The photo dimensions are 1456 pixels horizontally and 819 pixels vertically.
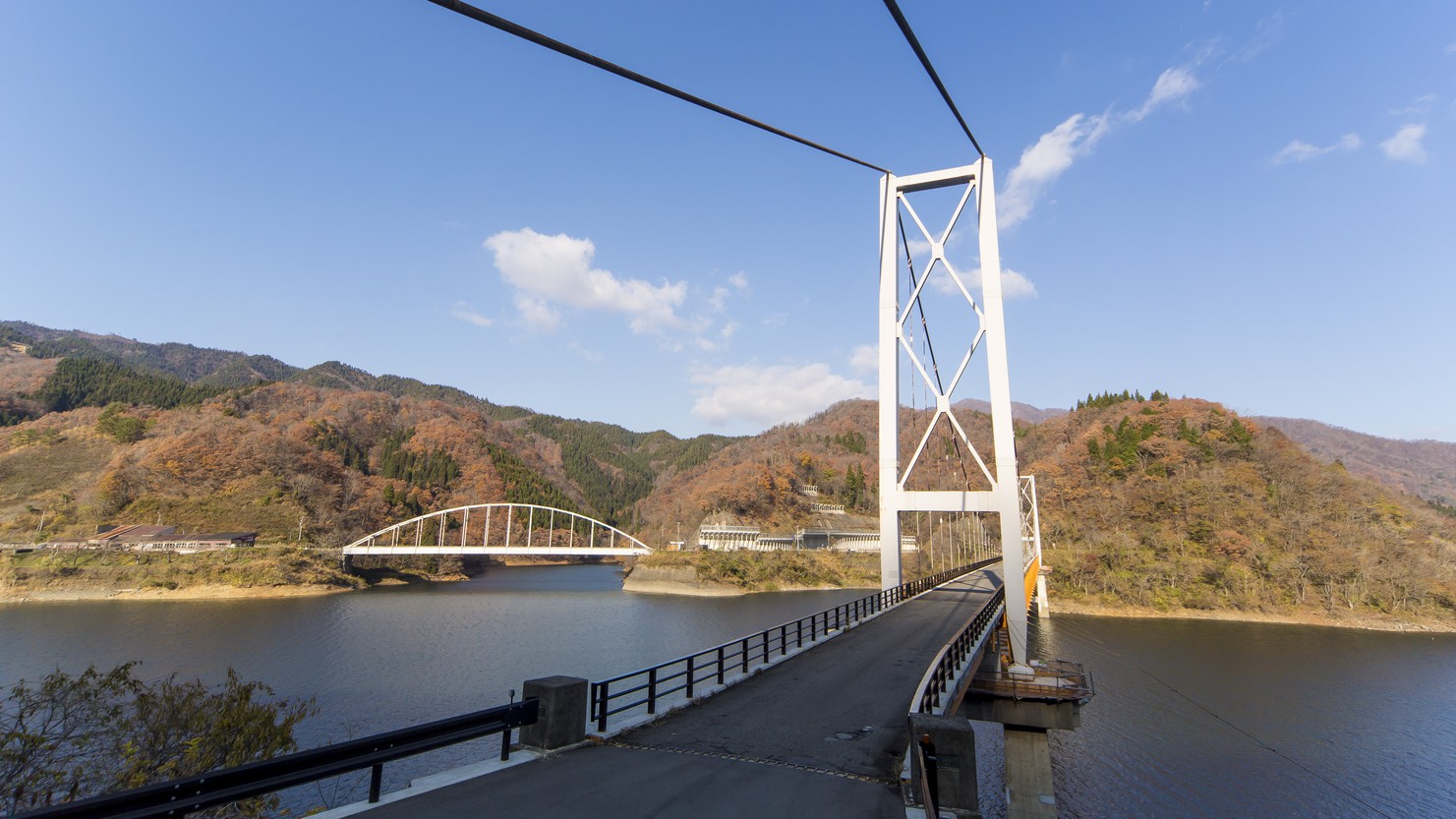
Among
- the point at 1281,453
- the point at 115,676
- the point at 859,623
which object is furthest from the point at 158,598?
the point at 1281,453

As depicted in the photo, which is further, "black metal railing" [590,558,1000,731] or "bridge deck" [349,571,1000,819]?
"black metal railing" [590,558,1000,731]

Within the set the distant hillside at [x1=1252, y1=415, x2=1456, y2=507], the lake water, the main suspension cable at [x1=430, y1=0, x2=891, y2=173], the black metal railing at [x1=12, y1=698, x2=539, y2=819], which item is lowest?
the lake water

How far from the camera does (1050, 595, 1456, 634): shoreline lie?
168ft

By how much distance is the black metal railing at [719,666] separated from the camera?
30.8 feet

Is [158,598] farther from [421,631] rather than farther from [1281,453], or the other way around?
[1281,453]

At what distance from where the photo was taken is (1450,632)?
164 ft

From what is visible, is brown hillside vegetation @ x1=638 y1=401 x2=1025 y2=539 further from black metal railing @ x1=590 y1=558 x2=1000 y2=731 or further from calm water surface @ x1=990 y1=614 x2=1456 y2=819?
black metal railing @ x1=590 y1=558 x2=1000 y2=731

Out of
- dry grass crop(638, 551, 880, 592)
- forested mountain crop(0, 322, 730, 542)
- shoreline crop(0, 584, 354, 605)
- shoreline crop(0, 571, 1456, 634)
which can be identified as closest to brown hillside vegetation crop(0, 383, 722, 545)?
forested mountain crop(0, 322, 730, 542)

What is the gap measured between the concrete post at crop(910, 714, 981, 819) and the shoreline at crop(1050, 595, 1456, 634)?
210 feet

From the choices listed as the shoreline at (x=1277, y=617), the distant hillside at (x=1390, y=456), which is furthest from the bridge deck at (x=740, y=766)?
the distant hillside at (x=1390, y=456)

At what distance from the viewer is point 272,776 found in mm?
5516

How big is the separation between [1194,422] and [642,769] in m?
92.9

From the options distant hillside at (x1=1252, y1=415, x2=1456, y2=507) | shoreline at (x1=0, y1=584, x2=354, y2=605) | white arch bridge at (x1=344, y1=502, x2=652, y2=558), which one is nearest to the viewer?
shoreline at (x1=0, y1=584, x2=354, y2=605)

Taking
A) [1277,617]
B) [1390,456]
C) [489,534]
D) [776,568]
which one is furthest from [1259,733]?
[1390,456]
